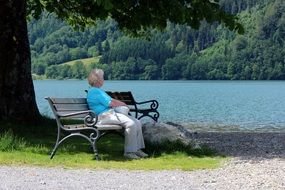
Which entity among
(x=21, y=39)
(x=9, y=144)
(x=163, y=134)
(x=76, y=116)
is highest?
(x=21, y=39)

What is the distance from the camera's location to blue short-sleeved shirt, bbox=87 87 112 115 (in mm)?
12477

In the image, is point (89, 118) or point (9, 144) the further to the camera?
point (9, 144)

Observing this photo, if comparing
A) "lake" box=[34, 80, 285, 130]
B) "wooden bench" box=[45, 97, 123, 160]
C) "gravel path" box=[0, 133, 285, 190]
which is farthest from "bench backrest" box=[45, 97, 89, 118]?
"lake" box=[34, 80, 285, 130]

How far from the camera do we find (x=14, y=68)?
16.0 m

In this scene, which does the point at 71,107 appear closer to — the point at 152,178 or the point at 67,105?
the point at 67,105

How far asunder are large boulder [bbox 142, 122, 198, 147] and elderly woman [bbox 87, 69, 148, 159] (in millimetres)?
798

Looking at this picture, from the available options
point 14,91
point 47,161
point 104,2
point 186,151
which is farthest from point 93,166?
point 14,91

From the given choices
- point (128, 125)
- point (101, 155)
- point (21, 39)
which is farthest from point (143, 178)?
point (21, 39)

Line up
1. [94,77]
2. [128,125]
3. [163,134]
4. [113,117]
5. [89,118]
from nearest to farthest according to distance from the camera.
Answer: [89,118] → [128,125] → [113,117] → [94,77] → [163,134]

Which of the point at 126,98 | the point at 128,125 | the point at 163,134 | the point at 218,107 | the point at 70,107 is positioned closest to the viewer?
the point at 128,125

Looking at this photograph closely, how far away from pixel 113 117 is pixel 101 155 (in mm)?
866

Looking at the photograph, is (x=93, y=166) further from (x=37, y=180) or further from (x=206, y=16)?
(x=206, y=16)

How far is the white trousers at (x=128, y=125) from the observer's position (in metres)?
12.2

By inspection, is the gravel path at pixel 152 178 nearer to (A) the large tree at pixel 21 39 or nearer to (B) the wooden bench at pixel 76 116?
(B) the wooden bench at pixel 76 116
